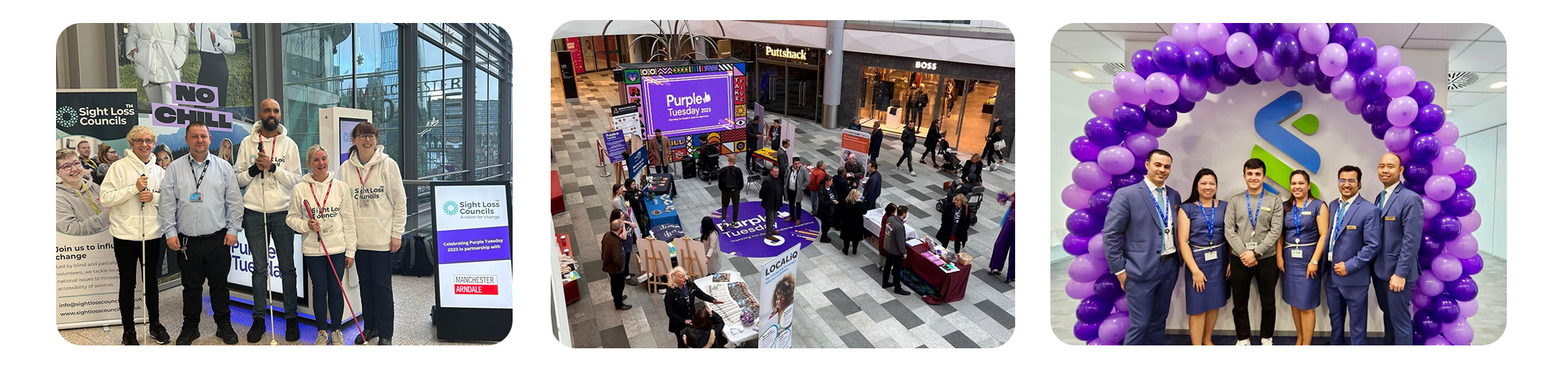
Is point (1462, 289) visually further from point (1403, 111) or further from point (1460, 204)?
point (1403, 111)

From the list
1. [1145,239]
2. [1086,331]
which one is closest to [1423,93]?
[1145,239]

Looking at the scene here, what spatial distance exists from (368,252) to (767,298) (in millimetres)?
2301

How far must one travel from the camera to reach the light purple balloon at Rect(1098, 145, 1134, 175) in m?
4.16

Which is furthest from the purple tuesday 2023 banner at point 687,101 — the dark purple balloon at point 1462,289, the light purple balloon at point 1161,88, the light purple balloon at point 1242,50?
the dark purple balloon at point 1462,289

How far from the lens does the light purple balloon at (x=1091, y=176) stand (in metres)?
4.26

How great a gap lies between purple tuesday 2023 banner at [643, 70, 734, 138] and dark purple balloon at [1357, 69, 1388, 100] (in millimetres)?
4727

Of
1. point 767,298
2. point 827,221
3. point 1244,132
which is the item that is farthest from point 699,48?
point 1244,132

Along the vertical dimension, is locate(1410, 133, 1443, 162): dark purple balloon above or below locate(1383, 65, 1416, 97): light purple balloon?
below

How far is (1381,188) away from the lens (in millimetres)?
4379

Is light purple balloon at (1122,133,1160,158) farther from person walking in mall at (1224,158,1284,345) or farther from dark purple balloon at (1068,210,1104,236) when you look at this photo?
person walking in mall at (1224,158,1284,345)

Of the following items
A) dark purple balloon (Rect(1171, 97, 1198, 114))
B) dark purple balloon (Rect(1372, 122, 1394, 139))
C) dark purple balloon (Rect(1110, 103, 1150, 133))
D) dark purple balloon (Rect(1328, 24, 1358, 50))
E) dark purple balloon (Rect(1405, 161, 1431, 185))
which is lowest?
dark purple balloon (Rect(1405, 161, 1431, 185))

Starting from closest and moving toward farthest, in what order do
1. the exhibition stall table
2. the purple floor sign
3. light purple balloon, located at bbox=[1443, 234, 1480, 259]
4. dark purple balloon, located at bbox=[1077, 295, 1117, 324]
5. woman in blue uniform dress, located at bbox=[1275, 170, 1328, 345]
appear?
light purple balloon, located at bbox=[1443, 234, 1480, 259] → woman in blue uniform dress, located at bbox=[1275, 170, 1328, 345] → dark purple balloon, located at bbox=[1077, 295, 1117, 324] → the exhibition stall table → the purple floor sign

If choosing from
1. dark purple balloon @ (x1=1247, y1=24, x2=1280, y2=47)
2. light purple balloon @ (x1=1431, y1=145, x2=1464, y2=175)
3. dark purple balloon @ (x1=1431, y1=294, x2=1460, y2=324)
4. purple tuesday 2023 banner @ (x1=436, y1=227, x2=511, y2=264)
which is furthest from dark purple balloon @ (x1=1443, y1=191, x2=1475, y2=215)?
purple tuesday 2023 banner @ (x1=436, y1=227, x2=511, y2=264)

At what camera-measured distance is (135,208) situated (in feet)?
14.2
